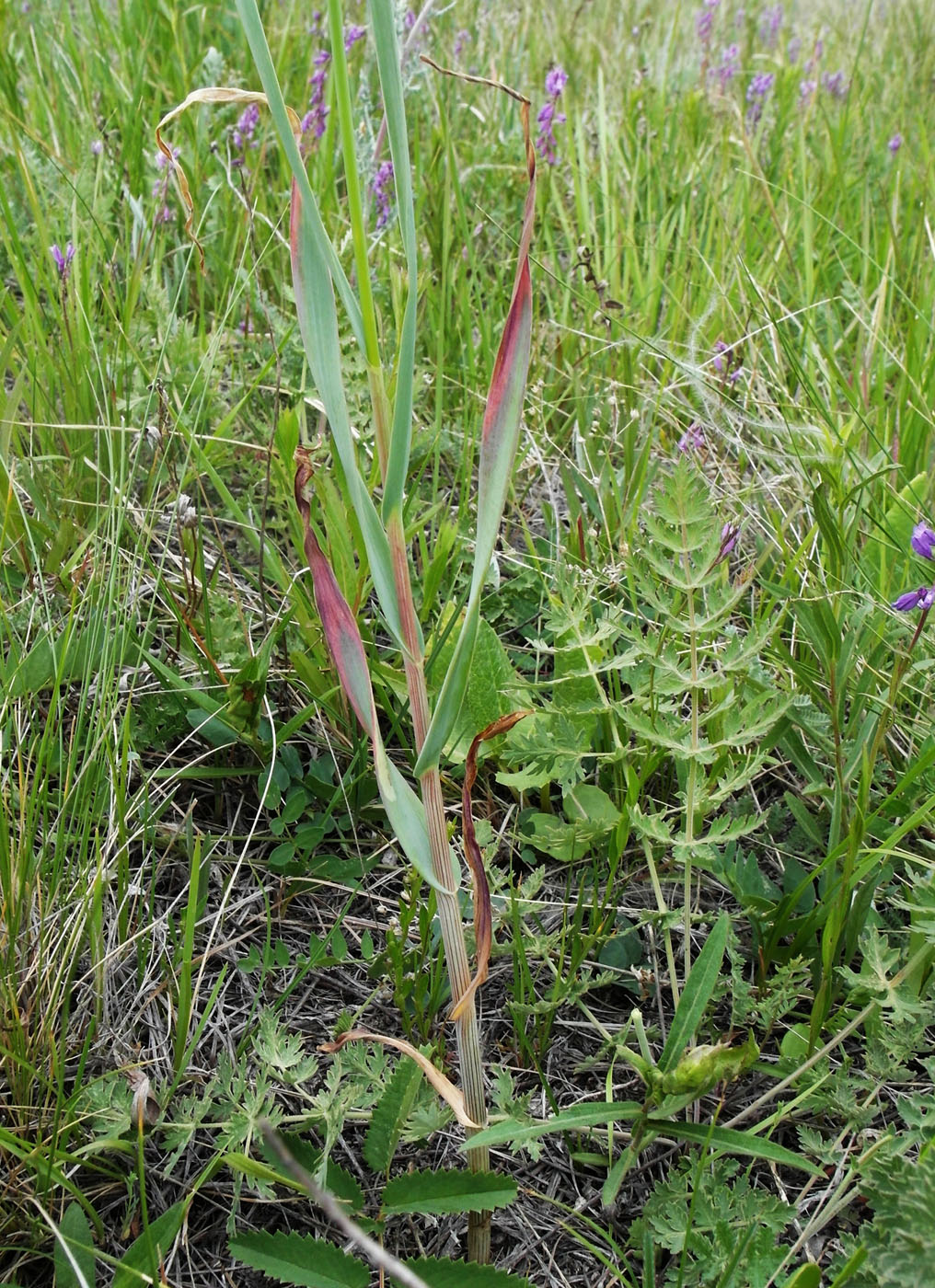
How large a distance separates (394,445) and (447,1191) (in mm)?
636

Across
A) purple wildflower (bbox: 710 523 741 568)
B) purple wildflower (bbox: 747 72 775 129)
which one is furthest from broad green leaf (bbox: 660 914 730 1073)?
purple wildflower (bbox: 747 72 775 129)

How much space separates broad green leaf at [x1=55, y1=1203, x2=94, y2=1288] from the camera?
91 cm

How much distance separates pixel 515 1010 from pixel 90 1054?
45 centimetres

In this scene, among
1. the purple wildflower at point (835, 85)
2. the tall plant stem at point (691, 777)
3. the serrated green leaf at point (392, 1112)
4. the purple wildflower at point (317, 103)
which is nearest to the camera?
the serrated green leaf at point (392, 1112)

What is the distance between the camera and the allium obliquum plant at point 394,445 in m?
0.74

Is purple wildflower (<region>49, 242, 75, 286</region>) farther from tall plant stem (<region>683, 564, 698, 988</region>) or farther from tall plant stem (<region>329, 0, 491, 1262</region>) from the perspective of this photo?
tall plant stem (<region>683, 564, 698, 988</region>)

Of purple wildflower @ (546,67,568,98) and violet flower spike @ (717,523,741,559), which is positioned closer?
violet flower spike @ (717,523,741,559)

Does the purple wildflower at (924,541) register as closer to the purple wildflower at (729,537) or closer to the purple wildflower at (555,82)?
the purple wildflower at (729,537)

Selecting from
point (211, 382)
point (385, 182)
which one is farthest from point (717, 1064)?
point (385, 182)

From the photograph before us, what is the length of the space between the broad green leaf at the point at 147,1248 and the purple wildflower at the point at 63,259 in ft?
4.64

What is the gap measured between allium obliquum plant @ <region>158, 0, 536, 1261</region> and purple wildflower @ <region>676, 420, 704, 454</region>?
88 centimetres

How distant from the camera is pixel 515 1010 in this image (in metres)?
1.07

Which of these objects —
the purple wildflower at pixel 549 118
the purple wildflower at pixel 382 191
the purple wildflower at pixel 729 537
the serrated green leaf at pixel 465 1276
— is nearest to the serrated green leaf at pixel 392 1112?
the serrated green leaf at pixel 465 1276

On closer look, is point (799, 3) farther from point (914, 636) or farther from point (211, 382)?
point (914, 636)
